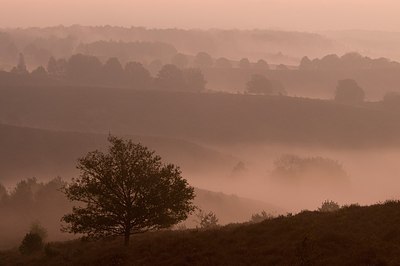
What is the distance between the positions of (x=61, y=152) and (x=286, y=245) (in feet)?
452

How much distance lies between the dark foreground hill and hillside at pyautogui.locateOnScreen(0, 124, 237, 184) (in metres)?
111

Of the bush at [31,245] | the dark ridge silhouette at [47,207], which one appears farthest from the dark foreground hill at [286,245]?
the dark ridge silhouette at [47,207]

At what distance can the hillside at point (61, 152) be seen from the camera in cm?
14362

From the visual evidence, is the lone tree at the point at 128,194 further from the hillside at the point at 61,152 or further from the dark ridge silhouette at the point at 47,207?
the hillside at the point at 61,152

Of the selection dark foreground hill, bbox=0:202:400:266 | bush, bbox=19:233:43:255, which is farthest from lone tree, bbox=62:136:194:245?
bush, bbox=19:233:43:255

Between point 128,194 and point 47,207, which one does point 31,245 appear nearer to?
point 128,194

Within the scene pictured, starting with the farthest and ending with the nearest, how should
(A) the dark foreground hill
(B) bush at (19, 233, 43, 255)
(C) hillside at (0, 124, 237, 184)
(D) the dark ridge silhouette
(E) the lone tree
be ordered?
(C) hillside at (0, 124, 237, 184), (D) the dark ridge silhouette, (B) bush at (19, 233, 43, 255), (E) the lone tree, (A) the dark foreground hill

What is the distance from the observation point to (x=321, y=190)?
13738 centimetres

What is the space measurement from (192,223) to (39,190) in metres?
33.3

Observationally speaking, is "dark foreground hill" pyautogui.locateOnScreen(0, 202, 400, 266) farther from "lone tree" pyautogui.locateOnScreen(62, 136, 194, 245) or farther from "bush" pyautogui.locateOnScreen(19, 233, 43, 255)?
"bush" pyautogui.locateOnScreen(19, 233, 43, 255)

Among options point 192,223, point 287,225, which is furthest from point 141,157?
point 192,223

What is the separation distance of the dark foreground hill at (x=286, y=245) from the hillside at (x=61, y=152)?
11069 centimetres

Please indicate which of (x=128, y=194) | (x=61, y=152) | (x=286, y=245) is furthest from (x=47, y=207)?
(x=286, y=245)

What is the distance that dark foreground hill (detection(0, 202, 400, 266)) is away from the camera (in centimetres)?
2484
